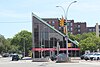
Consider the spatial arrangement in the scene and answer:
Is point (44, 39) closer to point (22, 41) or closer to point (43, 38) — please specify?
point (43, 38)

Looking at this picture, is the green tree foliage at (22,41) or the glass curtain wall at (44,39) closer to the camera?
the glass curtain wall at (44,39)

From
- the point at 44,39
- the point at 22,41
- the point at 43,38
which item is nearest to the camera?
the point at 43,38

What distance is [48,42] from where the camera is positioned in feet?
332

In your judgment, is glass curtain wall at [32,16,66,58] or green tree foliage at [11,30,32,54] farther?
green tree foliage at [11,30,32,54]

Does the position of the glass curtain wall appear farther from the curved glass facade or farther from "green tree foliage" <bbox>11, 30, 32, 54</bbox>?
"green tree foliage" <bbox>11, 30, 32, 54</bbox>

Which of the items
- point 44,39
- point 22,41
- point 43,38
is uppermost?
point 22,41

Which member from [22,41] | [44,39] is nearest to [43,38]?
[44,39]

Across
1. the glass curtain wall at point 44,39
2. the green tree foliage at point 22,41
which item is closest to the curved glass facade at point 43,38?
the glass curtain wall at point 44,39

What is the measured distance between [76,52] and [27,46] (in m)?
44.3

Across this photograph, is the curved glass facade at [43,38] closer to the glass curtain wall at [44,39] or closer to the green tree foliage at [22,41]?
the glass curtain wall at [44,39]

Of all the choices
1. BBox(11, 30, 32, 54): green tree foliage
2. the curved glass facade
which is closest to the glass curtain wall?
the curved glass facade

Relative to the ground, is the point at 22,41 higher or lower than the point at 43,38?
higher

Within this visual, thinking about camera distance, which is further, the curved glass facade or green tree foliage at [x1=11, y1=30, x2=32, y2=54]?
green tree foliage at [x1=11, y1=30, x2=32, y2=54]

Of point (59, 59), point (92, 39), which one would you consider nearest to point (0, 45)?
point (92, 39)
